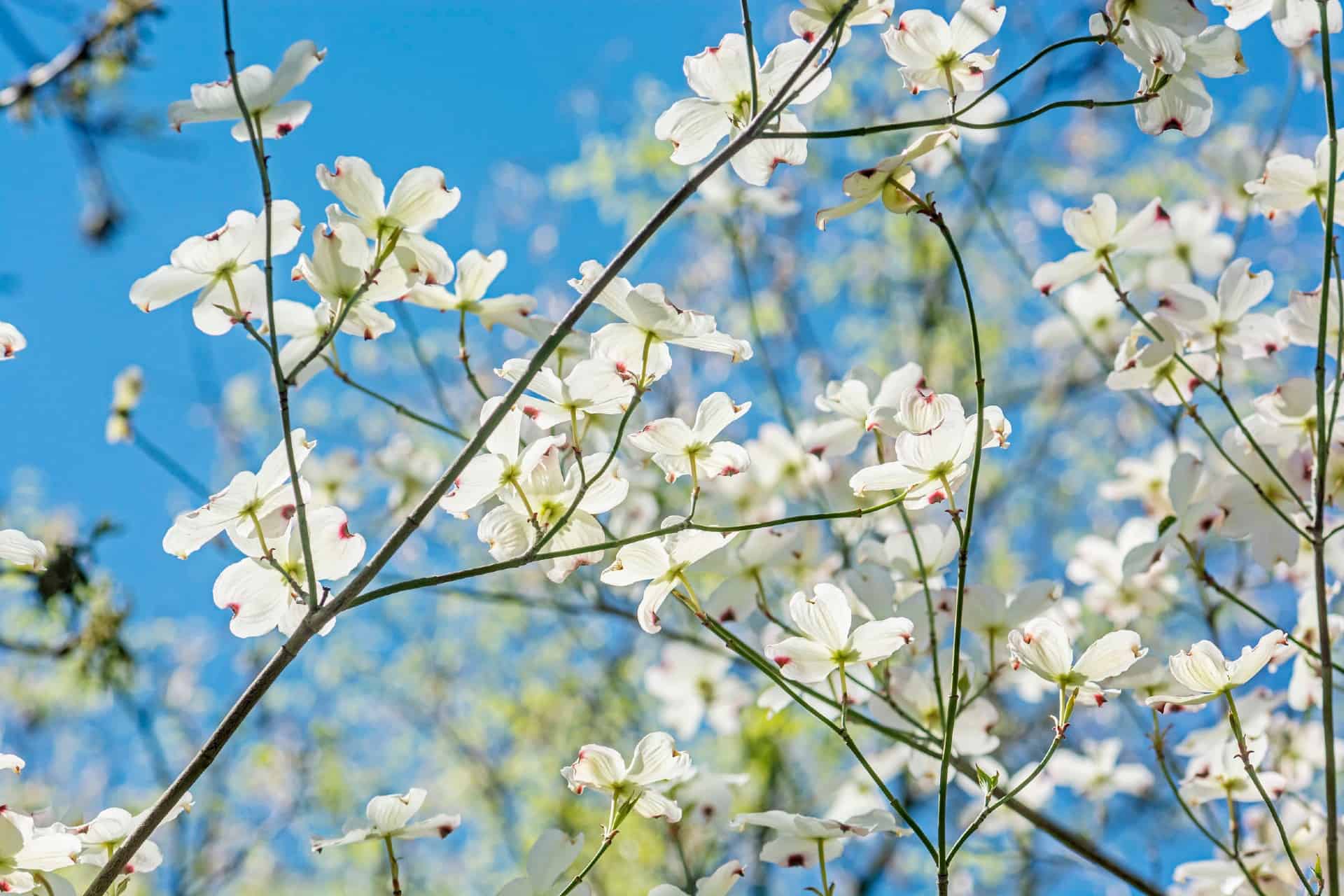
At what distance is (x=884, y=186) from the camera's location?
2.56 feet

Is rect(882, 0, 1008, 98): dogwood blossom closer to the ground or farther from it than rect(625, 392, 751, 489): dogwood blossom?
farther from it

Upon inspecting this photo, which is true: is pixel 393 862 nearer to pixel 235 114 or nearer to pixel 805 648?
pixel 805 648

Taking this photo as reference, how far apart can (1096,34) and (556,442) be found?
0.45 meters

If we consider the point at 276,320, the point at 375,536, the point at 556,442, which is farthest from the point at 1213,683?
the point at 375,536

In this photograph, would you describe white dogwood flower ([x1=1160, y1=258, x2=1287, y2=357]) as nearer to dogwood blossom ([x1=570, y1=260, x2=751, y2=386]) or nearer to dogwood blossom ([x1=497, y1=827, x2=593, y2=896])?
dogwood blossom ([x1=570, y1=260, x2=751, y2=386])

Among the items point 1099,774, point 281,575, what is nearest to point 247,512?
point 281,575

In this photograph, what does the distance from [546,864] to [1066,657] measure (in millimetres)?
365

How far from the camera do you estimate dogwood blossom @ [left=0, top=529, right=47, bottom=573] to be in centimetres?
75

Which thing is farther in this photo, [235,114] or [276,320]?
[276,320]

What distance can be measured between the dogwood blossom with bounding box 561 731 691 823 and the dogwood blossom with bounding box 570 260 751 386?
240 millimetres

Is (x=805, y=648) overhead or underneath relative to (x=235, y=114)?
underneath

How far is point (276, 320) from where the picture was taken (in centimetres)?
87

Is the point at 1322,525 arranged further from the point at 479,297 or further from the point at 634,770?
the point at 479,297

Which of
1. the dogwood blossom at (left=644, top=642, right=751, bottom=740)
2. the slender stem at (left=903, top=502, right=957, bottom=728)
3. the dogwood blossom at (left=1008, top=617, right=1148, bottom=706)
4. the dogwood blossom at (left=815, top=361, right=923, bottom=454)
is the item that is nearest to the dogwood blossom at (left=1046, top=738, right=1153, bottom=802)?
the dogwood blossom at (left=644, top=642, right=751, bottom=740)
